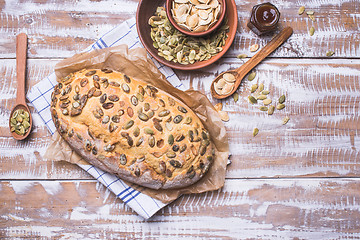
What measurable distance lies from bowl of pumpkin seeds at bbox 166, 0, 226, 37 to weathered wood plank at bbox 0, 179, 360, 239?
87cm

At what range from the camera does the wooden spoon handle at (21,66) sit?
66.4 inches

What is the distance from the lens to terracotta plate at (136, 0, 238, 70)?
5.14ft

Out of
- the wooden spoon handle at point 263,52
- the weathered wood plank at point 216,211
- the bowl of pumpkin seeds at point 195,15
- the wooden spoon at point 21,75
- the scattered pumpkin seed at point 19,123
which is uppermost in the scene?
the bowl of pumpkin seeds at point 195,15

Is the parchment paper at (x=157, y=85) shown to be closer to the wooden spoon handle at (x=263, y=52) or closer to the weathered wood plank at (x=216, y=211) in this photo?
the weathered wood plank at (x=216, y=211)

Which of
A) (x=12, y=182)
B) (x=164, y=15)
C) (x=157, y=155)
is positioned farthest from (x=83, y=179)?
(x=164, y=15)

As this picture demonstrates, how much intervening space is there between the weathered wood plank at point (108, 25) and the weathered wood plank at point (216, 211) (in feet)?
2.54

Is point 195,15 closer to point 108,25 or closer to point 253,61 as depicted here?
point 253,61

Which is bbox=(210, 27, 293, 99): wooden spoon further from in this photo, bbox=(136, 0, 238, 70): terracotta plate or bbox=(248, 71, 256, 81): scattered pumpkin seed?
bbox=(136, 0, 238, 70): terracotta plate

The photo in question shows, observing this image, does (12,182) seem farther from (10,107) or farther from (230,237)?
(230,237)

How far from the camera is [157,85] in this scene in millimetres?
1648

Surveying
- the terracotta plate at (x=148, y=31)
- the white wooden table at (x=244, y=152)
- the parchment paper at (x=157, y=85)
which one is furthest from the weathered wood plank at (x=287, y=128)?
the terracotta plate at (x=148, y=31)

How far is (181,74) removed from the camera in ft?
5.56

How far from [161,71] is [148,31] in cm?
23

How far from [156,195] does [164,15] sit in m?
1.00
